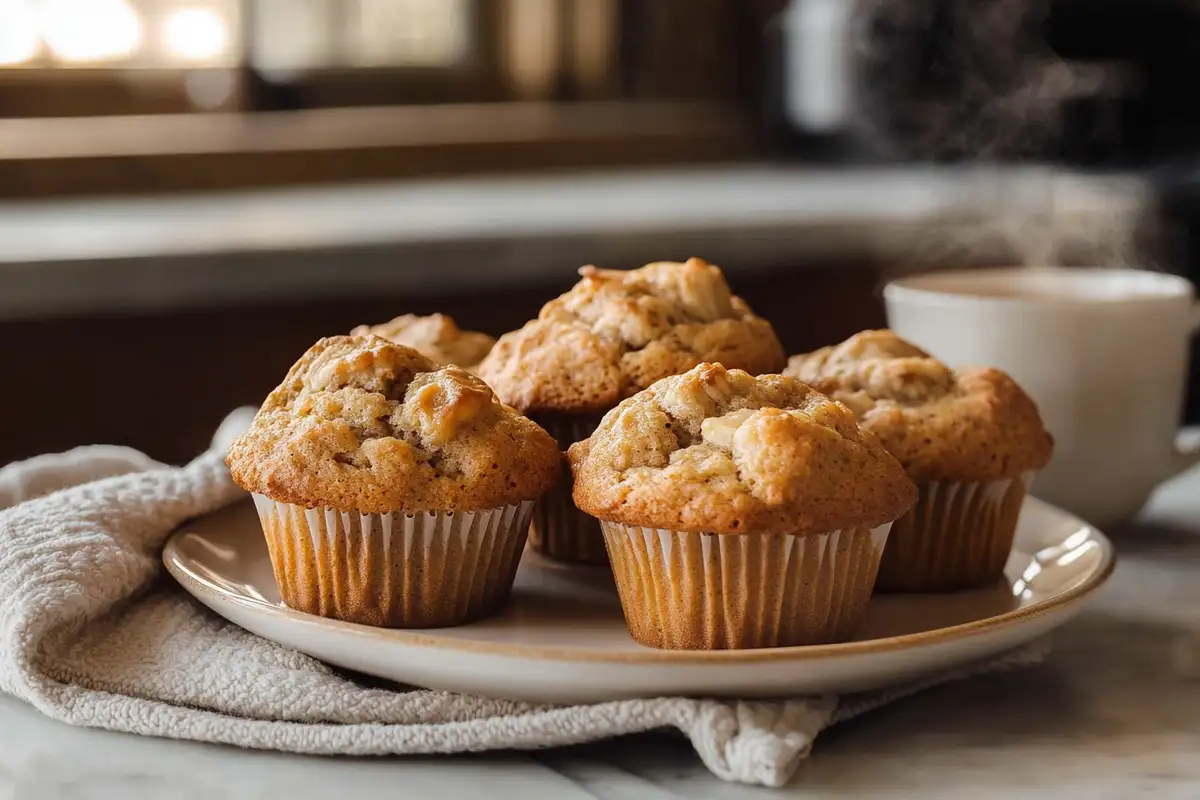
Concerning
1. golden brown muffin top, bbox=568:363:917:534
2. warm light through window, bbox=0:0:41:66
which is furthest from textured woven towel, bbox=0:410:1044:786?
warm light through window, bbox=0:0:41:66

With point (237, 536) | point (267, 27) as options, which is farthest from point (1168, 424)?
point (267, 27)

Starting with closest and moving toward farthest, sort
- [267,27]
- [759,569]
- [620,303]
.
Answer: [759,569], [620,303], [267,27]

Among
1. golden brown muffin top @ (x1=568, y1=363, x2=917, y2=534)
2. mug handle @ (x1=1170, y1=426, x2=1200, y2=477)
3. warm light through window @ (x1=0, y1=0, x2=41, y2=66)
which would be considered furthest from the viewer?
warm light through window @ (x1=0, y1=0, x2=41, y2=66)

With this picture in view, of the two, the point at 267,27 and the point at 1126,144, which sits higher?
the point at 267,27

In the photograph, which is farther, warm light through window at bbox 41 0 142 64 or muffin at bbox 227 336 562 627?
warm light through window at bbox 41 0 142 64

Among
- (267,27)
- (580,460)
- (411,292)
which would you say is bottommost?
(411,292)

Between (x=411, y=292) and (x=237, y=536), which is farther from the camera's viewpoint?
(x=411, y=292)

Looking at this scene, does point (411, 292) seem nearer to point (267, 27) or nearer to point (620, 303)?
point (267, 27)

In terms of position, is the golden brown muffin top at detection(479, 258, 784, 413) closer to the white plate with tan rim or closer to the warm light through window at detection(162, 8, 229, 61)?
the white plate with tan rim
